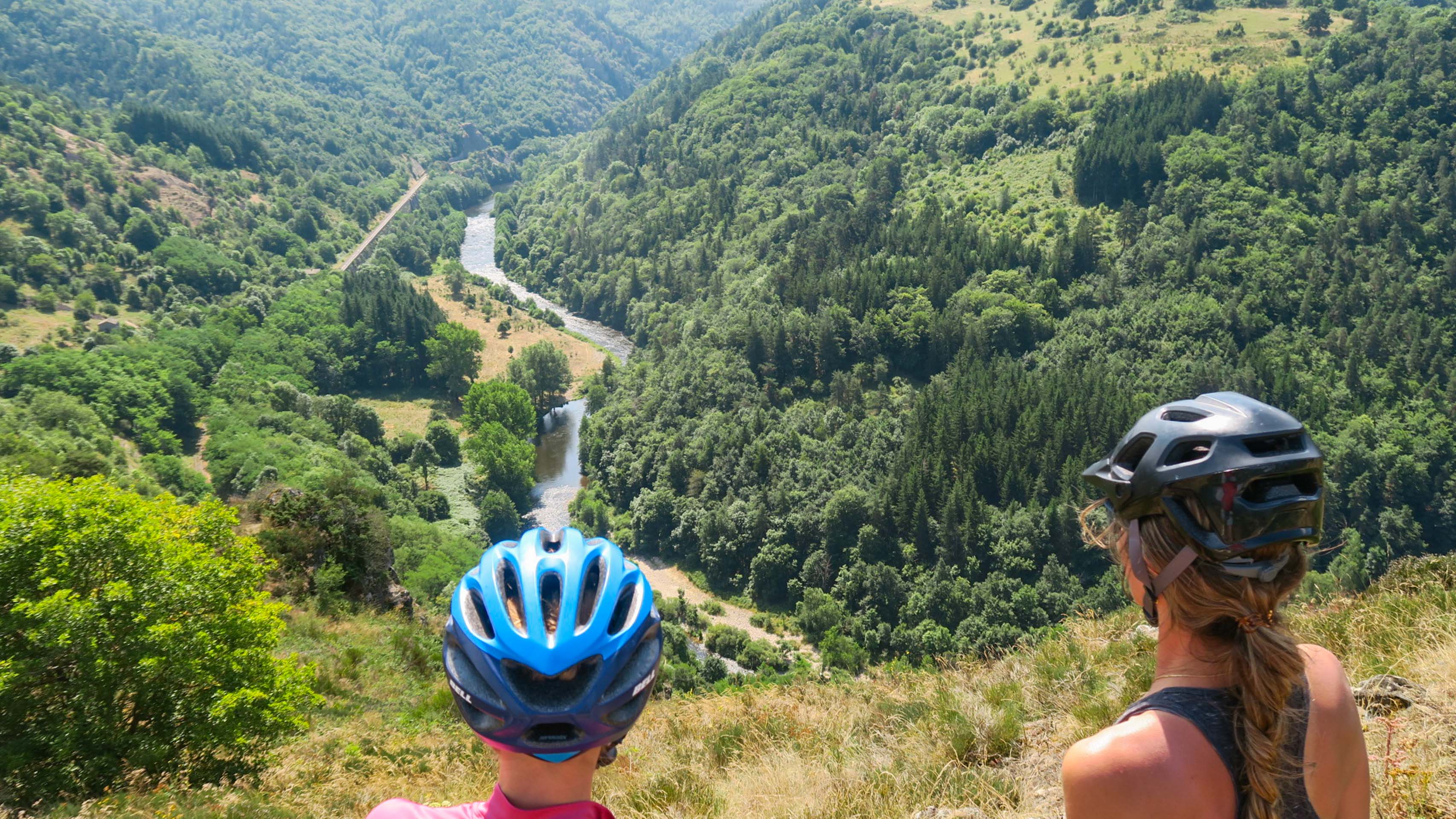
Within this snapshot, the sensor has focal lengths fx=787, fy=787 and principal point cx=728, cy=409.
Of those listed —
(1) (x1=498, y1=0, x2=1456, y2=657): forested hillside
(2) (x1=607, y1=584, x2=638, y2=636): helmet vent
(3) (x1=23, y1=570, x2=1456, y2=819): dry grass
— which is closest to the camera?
(2) (x1=607, y1=584, x2=638, y2=636): helmet vent

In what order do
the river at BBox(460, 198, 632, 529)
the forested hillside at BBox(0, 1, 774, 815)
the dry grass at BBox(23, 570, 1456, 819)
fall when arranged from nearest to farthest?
the dry grass at BBox(23, 570, 1456, 819)
the forested hillside at BBox(0, 1, 774, 815)
the river at BBox(460, 198, 632, 529)

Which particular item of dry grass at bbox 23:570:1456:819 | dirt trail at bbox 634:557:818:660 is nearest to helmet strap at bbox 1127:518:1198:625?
dry grass at bbox 23:570:1456:819

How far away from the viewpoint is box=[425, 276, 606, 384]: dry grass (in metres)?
117

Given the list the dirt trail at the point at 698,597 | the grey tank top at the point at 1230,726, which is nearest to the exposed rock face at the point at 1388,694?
the grey tank top at the point at 1230,726

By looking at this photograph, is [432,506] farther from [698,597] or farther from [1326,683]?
[1326,683]

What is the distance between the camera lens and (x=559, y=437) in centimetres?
10362

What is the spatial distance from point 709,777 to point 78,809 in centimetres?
906

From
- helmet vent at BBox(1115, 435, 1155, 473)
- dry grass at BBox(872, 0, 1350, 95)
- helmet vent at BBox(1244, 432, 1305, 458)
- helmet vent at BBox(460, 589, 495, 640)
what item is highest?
dry grass at BBox(872, 0, 1350, 95)

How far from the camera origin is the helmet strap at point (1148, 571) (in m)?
3.93

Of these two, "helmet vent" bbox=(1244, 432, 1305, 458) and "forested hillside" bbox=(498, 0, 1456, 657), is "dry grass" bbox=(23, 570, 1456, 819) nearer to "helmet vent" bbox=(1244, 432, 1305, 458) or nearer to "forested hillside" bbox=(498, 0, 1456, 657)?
"helmet vent" bbox=(1244, 432, 1305, 458)

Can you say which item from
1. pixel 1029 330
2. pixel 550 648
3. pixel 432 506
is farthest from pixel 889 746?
pixel 1029 330

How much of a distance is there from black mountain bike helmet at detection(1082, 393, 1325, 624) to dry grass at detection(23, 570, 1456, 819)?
14.7ft

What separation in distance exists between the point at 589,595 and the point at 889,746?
24.0ft

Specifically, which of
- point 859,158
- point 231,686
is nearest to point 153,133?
point 859,158
